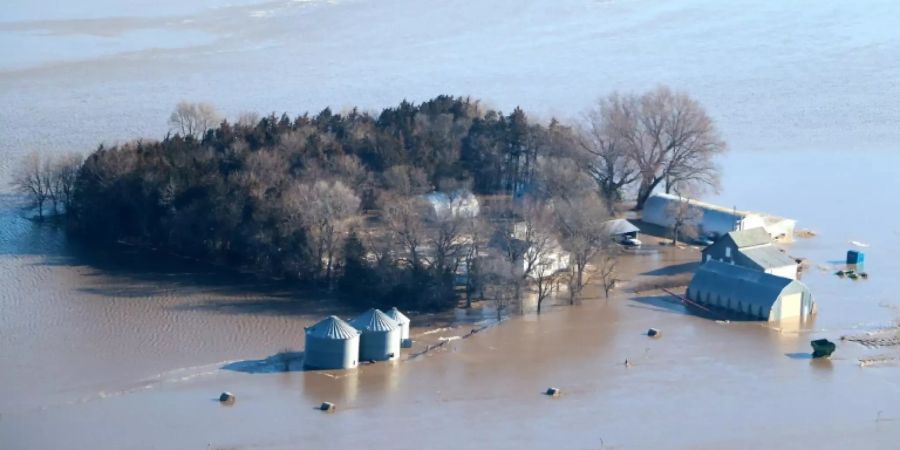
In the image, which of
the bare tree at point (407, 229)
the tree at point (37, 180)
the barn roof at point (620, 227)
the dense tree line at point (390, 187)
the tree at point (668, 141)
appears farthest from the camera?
the tree at point (668, 141)

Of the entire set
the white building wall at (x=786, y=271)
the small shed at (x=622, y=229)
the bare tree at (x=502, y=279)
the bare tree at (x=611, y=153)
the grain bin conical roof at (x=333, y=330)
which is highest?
the bare tree at (x=611, y=153)

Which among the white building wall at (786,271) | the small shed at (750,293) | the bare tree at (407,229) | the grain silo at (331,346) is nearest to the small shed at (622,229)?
the small shed at (750,293)

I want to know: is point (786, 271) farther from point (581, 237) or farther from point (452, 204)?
point (452, 204)

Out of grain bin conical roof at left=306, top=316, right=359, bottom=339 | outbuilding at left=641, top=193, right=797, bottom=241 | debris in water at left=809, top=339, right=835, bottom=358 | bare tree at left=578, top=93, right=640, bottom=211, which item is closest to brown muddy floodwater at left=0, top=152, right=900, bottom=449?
debris in water at left=809, top=339, right=835, bottom=358

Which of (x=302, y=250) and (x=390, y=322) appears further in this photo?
(x=302, y=250)

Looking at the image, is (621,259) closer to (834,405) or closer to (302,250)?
(302,250)

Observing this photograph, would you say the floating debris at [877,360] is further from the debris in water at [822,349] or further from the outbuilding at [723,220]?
the outbuilding at [723,220]

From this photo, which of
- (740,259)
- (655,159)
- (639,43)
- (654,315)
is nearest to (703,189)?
(655,159)
